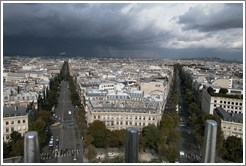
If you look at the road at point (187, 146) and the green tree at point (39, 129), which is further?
the green tree at point (39, 129)

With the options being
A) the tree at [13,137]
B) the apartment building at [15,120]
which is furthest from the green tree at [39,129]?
the apartment building at [15,120]

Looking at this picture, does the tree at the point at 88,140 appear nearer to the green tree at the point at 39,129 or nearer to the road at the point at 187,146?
the green tree at the point at 39,129

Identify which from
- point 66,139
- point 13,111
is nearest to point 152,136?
point 66,139

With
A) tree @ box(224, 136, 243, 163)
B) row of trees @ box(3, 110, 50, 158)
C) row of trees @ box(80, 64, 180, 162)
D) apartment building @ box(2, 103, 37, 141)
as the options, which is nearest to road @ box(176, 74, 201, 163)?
row of trees @ box(80, 64, 180, 162)

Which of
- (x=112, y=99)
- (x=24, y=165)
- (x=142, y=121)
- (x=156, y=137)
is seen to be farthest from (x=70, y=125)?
(x=24, y=165)

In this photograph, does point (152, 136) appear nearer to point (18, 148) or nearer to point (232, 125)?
point (232, 125)

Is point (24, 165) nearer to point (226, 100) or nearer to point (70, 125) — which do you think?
point (70, 125)

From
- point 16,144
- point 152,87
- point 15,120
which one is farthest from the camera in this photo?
point 152,87

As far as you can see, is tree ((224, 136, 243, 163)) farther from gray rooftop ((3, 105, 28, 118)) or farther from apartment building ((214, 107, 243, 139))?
gray rooftop ((3, 105, 28, 118))
